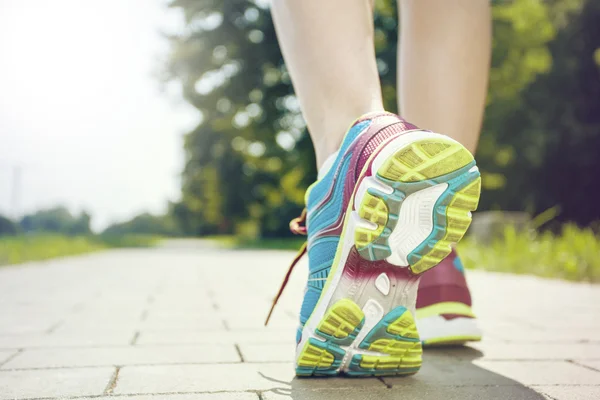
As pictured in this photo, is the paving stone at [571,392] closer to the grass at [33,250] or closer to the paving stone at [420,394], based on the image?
the paving stone at [420,394]

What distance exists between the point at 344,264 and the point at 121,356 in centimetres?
58

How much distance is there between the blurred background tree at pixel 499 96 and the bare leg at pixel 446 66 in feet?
41.7

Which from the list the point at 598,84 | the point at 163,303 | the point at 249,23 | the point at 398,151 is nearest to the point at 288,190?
the point at 249,23

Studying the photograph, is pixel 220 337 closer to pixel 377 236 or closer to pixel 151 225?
pixel 377 236

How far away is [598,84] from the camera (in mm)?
16531

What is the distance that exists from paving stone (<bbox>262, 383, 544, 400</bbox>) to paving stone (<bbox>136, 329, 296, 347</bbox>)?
48cm

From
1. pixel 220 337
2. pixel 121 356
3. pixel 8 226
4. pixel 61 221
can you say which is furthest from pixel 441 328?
pixel 61 221

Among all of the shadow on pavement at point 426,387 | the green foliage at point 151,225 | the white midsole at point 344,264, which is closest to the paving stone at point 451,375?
the shadow on pavement at point 426,387

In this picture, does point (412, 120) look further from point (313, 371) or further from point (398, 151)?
point (313, 371)

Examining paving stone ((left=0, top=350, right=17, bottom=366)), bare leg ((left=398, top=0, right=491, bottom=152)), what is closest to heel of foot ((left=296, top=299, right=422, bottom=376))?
bare leg ((left=398, top=0, right=491, bottom=152))

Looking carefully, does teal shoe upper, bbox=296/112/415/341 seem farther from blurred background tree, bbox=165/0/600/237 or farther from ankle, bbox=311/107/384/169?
blurred background tree, bbox=165/0/600/237

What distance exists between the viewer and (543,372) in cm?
117

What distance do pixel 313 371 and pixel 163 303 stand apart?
1.47m

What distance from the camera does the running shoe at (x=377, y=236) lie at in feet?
2.98
